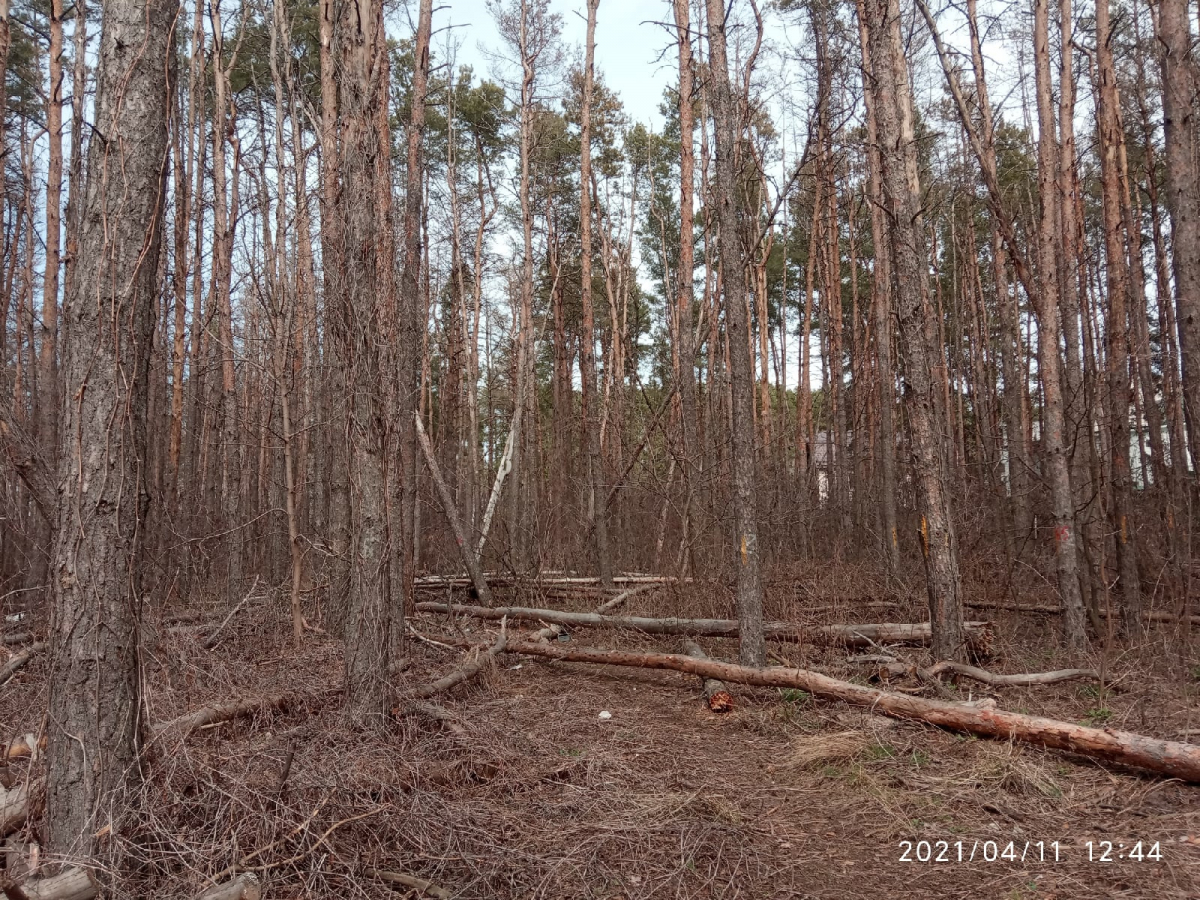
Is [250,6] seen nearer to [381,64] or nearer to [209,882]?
[381,64]

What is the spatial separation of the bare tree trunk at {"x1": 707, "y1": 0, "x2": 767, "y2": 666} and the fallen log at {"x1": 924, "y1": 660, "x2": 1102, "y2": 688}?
4.78 feet

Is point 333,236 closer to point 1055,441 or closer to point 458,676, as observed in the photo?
point 458,676

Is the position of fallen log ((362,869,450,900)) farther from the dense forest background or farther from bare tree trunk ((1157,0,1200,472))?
bare tree trunk ((1157,0,1200,472))

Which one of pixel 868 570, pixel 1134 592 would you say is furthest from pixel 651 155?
pixel 1134 592

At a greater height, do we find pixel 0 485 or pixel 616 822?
pixel 0 485

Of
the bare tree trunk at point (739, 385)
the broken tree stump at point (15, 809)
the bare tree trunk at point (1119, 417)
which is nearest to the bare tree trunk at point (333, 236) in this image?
the broken tree stump at point (15, 809)

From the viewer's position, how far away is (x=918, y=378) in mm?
6207

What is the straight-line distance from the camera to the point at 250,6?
1341 cm

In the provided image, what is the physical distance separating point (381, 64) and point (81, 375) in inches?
121

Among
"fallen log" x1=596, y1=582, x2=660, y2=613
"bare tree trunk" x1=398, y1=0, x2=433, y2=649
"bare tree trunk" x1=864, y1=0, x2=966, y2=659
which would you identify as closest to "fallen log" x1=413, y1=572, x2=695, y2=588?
"fallen log" x1=596, y1=582, x2=660, y2=613

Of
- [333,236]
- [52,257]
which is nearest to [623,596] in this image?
[333,236]

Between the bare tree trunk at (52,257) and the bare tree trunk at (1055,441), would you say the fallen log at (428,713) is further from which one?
the bare tree trunk at (52,257)

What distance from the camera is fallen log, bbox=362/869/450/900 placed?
2883mm

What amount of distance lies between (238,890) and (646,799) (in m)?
2.08
